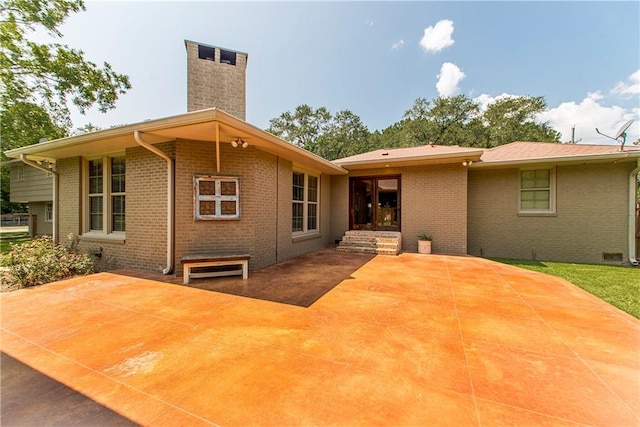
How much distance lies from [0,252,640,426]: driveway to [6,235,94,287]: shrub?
0.68m

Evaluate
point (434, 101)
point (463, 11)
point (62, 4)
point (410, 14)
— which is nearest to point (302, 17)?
point (410, 14)

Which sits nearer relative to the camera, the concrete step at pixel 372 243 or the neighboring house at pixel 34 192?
the concrete step at pixel 372 243

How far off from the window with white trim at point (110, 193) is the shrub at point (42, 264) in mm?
959

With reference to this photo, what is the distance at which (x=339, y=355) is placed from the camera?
7.37 ft

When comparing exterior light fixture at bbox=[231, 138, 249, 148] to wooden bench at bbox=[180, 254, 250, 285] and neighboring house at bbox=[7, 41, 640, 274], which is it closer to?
neighboring house at bbox=[7, 41, 640, 274]

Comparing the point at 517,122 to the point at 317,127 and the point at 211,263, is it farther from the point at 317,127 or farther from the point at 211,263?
the point at 211,263

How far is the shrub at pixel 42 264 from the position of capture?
4516 millimetres

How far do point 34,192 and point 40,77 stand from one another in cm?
568

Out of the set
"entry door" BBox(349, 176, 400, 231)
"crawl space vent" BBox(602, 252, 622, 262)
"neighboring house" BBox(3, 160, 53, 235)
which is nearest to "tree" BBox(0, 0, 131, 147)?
"neighboring house" BBox(3, 160, 53, 235)

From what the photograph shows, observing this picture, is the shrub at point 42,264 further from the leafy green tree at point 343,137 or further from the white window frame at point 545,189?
the leafy green tree at point 343,137

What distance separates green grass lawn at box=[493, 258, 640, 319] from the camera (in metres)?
3.77

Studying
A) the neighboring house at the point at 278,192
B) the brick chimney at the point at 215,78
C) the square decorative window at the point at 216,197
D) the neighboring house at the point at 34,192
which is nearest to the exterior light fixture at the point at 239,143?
the neighboring house at the point at 278,192

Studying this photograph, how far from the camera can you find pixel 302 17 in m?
8.12

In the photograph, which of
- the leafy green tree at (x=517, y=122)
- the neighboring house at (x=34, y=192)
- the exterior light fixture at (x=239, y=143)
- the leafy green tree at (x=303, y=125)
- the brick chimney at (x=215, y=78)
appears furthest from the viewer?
the leafy green tree at (x=303, y=125)
